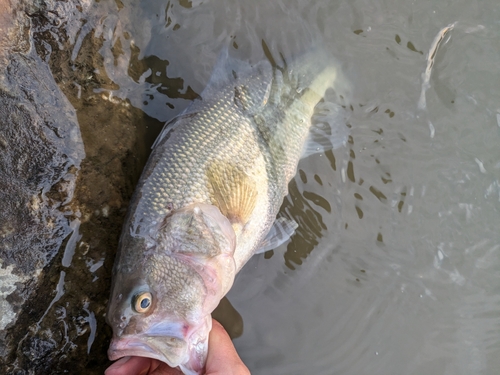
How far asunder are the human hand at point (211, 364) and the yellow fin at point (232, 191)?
2.78 ft

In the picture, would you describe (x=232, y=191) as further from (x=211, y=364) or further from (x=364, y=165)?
(x=364, y=165)

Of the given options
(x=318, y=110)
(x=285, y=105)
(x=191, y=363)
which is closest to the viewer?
(x=191, y=363)

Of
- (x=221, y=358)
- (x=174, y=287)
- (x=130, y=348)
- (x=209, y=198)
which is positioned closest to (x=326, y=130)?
(x=209, y=198)

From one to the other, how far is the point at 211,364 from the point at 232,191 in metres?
1.22

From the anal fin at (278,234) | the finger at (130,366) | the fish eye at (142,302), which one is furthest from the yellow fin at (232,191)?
the finger at (130,366)

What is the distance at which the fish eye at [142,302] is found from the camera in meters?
2.47

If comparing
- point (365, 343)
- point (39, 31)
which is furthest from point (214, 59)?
point (365, 343)

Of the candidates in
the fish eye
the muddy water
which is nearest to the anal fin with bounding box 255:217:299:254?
the muddy water

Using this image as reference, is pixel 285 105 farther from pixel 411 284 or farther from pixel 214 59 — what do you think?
pixel 411 284

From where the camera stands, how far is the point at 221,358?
252 cm

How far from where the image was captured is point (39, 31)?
2883 mm

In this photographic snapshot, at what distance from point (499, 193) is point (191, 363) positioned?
11.2 feet

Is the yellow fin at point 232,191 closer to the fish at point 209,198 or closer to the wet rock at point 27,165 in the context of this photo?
the fish at point 209,198

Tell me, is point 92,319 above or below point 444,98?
below
